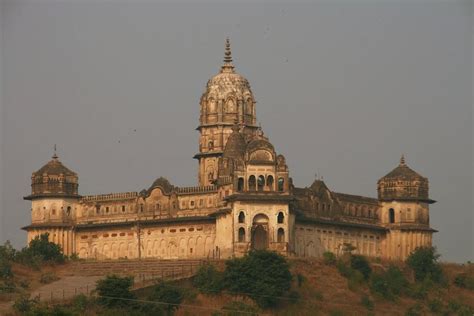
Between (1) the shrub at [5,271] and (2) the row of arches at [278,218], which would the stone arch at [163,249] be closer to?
(2) the row of arches at [278,218]

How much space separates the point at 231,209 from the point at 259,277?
7326mm

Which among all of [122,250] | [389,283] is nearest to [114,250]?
[122,250]

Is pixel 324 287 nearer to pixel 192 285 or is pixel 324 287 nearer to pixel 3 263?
pixel 192 285

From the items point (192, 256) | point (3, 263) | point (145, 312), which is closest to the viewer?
point (145, 312)

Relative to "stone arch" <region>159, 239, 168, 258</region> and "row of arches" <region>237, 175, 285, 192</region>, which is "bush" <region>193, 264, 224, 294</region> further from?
"stone arch" <region>159, 239, 168, 258</region>

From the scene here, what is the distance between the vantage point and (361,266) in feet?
331

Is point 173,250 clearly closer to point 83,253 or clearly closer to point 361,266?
point 83,253

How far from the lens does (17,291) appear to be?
93.9 m

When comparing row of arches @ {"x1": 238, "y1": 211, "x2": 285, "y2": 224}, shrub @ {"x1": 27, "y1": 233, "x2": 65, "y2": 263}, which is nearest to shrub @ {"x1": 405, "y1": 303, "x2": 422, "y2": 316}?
row of arches @ {"x1": 238, "y1": 211, "x2": 285, "y2": 224}

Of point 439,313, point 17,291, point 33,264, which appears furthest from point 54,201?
point 439,313

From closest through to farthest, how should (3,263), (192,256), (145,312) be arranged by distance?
(145,312), (3,263), (192,256)

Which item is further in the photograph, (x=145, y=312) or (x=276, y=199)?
(x=276, y=199)

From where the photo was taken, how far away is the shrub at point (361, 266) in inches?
3959

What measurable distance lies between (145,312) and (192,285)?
5671mm
